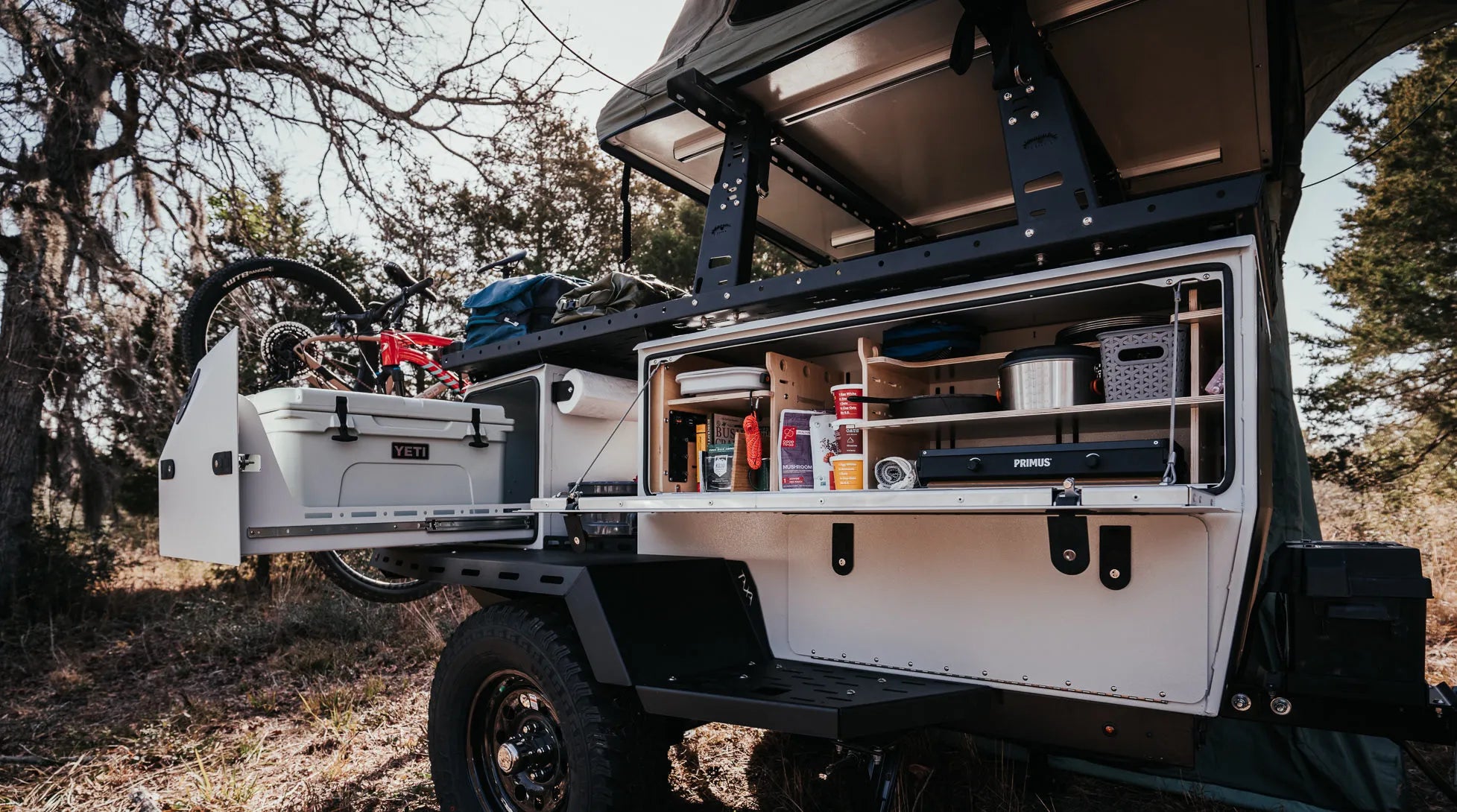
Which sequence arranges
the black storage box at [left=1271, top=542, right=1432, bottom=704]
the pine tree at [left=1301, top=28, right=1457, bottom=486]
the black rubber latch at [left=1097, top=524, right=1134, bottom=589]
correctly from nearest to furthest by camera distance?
the black storage box at [left=1271, top=542, right=1432, bottom=704] → the black rubber latch at [left=1097, top=524, right=1134, bottom=589] → the pine tree at [left=1301, top=28, right=1457, bottom=486]

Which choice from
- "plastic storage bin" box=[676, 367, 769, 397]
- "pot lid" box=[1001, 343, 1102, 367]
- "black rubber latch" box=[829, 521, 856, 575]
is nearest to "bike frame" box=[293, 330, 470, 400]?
"plastic storage bin" box=[676, 367, 769, 397]

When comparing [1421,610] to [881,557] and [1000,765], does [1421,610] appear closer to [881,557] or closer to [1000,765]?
[881,557]

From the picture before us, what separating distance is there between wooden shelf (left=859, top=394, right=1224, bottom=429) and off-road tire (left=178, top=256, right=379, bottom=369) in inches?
134

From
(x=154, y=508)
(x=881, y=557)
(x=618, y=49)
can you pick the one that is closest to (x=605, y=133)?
(x=618, y=49)

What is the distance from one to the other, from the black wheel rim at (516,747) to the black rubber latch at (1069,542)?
149cm

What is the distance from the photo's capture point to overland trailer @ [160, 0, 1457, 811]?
6.26ft

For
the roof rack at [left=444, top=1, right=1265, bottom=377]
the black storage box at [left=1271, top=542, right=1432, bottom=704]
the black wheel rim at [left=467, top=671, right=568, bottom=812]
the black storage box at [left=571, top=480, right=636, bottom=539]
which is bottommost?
the black wheel rim at [left=467, top=671, right=568, bottom=812]

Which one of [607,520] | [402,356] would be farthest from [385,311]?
[607,520]

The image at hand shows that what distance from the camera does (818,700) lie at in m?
2.01

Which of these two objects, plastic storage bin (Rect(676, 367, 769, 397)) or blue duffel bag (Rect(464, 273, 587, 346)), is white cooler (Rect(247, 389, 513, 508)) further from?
plastic storage bin (Rect(676, 367, 769, 397))

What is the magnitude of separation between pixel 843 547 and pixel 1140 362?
104 centimetres

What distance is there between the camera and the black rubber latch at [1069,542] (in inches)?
77.4

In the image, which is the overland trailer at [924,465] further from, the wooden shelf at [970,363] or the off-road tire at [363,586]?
the off-road tire at [363,586]

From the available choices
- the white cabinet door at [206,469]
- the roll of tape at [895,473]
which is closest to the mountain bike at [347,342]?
the white cabinet door at [206,469]
